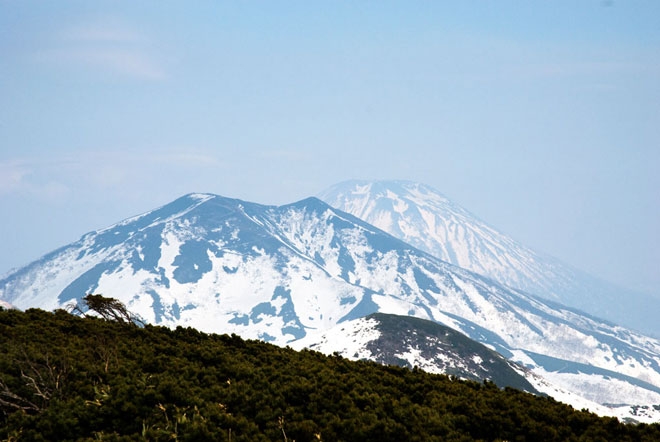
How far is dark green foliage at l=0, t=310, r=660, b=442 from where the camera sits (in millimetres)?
20422

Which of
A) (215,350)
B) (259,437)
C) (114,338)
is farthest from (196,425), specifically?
(114,338)

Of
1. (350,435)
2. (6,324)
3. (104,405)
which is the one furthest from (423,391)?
(6,324)

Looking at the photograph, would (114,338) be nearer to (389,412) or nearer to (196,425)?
(196,425)

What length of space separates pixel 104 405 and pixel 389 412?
1035cm

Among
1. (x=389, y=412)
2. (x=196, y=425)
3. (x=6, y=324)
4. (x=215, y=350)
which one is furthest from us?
(x=6, y=324)

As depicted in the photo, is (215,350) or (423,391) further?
(215,350)

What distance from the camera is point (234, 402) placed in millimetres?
23203

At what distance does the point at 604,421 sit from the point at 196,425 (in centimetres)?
1523

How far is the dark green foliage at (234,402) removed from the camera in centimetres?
2042

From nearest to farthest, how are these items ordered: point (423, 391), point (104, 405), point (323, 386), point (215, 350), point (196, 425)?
point (196, 425), point (104, 405), point (323, 386), point (423, 391), point (215, 350)

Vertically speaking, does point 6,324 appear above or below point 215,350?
above

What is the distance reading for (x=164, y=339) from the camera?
33.4 metres

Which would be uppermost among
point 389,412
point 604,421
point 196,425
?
point 196,425

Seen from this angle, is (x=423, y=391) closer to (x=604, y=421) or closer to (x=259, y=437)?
(x=604, y=421)
